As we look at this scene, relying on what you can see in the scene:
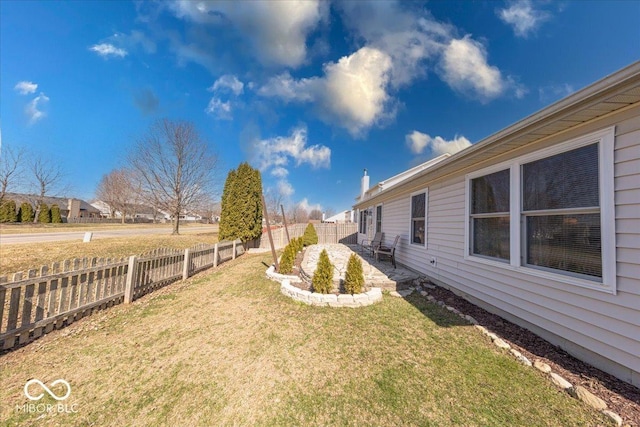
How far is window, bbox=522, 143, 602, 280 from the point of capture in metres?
2.49

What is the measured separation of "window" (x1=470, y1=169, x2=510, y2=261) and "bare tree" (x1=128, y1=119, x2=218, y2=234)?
672 inches

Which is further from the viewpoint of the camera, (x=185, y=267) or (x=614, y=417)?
(x=185, y=267)

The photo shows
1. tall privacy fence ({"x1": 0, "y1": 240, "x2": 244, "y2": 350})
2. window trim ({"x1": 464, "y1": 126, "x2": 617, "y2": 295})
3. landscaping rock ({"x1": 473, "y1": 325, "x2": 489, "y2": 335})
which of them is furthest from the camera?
landscaping rock ({"x1": 473, "y1": 325, "x2": 489, "y2": 335})

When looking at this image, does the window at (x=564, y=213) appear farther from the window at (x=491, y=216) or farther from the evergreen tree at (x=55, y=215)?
the evergreen tree at (x=55, y=215)

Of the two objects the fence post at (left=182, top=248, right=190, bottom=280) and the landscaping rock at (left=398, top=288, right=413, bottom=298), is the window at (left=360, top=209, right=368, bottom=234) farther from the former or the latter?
the fence post at (left=182, top=248, right=190, bottom=280)

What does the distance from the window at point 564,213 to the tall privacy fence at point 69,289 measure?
6515 mm

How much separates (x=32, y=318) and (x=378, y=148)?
62.7 feet

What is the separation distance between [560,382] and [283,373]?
8.97 ft

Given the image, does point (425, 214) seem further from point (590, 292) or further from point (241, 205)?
point (241, 205)

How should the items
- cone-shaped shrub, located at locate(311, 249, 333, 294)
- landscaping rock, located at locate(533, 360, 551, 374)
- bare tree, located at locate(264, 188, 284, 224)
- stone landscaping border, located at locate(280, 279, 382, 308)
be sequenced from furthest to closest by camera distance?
bare tree, located at locate(264, 188, 284, 224), cone-shaped shrub, located at locate(311, 249, 333, 294), stone landscaping border, located at locate(280, 279, 382, 308), landscaping rock, located at locate(533, 360, 551, 374)

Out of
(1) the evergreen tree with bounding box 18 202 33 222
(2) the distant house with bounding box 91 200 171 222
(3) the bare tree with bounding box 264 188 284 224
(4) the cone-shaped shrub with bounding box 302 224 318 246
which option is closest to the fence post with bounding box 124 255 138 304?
(4) the cone-shaped shrub with bounding box 302 224 318 246

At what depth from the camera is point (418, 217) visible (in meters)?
6.40

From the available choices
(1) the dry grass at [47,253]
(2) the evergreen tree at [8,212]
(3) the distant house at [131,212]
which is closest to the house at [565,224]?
(1) the dry grass at [47,253]

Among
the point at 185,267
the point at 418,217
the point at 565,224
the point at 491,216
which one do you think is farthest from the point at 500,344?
the point at 185,267
